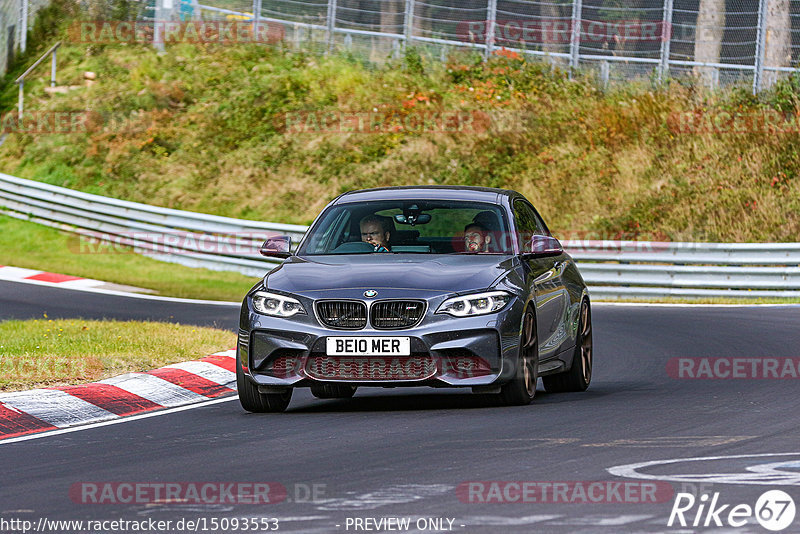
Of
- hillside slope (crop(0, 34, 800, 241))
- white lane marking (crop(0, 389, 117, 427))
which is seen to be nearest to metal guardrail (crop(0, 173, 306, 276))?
hillside slope (crop(0, 34, 800, 241))

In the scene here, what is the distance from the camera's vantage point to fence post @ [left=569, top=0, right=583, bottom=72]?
3250cm

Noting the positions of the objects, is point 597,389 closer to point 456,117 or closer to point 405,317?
point 405,317

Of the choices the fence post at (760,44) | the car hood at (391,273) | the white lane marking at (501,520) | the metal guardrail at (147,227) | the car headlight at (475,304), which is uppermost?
the fence post at (760,44)

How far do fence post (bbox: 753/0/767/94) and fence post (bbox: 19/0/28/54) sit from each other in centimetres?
1898

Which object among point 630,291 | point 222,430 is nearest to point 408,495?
point 222,430

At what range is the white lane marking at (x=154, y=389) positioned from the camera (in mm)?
10641

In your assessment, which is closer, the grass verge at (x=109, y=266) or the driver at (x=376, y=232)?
the driver at (x=376, y=232)

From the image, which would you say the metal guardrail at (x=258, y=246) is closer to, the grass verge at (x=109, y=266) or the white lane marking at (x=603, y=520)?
the grass verge at (x=109, y=266)

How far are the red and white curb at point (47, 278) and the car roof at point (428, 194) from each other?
1263cm

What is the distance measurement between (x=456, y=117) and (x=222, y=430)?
24521mm

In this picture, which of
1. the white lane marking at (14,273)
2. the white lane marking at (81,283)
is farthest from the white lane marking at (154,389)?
the white lane marking at (14,273)

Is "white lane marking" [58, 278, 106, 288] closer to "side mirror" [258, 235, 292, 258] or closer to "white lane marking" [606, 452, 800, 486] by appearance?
"side mirror" [258, 235, 292, 258]

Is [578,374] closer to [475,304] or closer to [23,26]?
[475,304]

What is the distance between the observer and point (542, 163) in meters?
30.8
